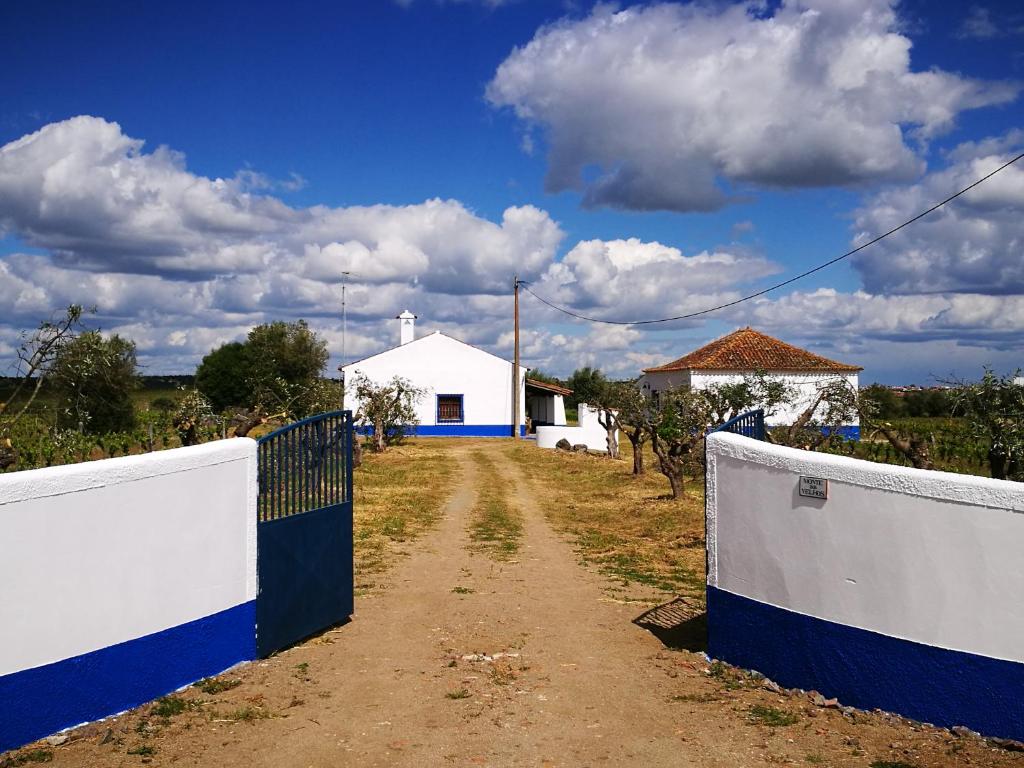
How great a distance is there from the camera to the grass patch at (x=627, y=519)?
13.6 metres

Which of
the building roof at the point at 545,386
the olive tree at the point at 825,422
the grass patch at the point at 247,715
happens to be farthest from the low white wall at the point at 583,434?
the grass patch at the point at 247,715

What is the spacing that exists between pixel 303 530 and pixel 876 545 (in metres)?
5.13

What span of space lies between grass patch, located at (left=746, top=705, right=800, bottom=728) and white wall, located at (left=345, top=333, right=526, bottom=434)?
39307mm

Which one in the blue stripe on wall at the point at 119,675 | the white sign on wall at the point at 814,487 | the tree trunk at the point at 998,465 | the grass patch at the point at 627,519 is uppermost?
the white sign on wall at the point at 814,487

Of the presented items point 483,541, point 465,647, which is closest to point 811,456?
point 465,647

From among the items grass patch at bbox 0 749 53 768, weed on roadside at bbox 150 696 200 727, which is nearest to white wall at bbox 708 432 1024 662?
weed on roadside at bbox 150 696 200 727

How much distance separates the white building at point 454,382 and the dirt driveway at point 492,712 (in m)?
36.4

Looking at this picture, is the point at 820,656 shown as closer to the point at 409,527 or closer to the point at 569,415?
the point at 409,527

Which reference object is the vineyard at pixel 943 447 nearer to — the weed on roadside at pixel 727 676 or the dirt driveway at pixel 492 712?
the weed on roadside at pixel 727 676

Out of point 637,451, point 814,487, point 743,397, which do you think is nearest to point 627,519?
point 743,397

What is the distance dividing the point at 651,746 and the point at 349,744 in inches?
81.4

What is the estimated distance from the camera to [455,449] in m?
38.7

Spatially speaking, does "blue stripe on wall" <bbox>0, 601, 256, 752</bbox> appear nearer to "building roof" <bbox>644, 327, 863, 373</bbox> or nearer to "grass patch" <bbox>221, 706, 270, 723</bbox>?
"grass patch" <bbox>221, 706, 270, 723</bbox>

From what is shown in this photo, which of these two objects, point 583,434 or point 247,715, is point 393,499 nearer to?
point 247,715
